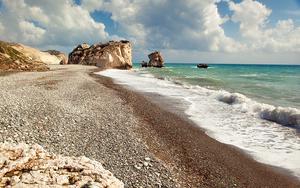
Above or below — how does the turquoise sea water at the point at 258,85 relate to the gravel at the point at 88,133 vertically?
below

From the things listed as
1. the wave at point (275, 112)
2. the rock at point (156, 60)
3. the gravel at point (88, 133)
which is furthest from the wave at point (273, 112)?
the rock at point (156, 60)

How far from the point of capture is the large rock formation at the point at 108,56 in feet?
312

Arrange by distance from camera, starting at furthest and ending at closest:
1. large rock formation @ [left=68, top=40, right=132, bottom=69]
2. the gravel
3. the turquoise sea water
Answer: large rock formation @ [left=68, top=40, right=132, bottom=69] < the turquoise sea water < the gravel

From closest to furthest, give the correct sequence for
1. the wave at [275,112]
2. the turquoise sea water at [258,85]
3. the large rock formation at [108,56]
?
1. the wave at [275,112]
2. the turquoise sea water at [258,85]
3. the large rock formation at [108,56]

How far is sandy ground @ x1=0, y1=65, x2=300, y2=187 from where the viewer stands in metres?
8.94

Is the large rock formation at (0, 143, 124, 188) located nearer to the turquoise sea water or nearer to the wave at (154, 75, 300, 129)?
the wave at (154, 75, 300, 129)

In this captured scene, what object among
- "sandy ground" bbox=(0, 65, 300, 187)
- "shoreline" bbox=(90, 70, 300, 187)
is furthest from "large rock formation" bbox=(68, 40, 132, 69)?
"shoreline" bbox=(90, 70, 300, 187)

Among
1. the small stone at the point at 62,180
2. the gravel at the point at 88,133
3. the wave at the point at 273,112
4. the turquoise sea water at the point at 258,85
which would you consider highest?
the small stone at the point at 62,180

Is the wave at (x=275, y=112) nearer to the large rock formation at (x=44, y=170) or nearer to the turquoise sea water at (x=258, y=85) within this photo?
the turquoise sea water at (x=258, y=85)

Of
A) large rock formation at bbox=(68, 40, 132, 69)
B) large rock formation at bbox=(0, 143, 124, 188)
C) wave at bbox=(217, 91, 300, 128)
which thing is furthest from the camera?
large rock formation at bbox=(68, 40, 132, 69)

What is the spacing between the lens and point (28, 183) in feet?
17.0

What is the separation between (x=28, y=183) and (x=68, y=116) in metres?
9.07

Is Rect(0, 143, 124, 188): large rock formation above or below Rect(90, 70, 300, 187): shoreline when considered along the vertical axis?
above

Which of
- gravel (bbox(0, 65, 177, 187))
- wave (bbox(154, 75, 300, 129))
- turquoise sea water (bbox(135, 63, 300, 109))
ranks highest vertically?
gravel (bbox(0, 65, 177, 187))
